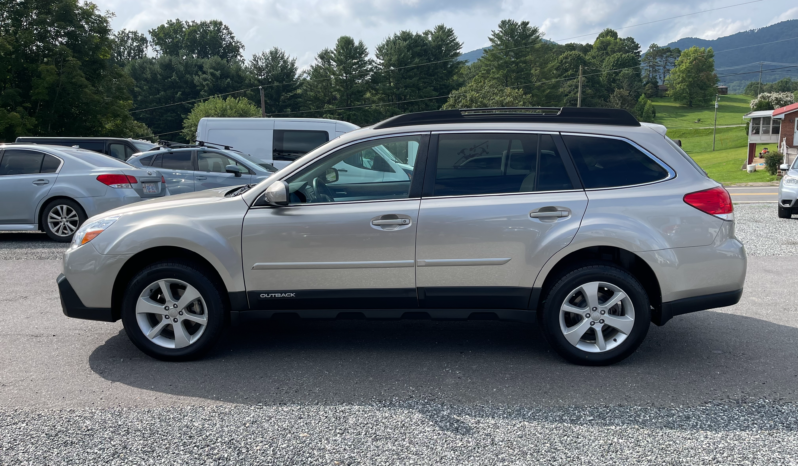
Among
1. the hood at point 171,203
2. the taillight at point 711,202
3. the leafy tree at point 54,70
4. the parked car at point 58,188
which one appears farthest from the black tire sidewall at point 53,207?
the leafy tree at point 54,70

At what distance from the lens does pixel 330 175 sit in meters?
4.54

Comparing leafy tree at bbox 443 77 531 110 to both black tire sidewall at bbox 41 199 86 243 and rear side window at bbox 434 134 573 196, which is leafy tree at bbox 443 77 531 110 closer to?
black tire sidewall at bbox 41 199 86 243

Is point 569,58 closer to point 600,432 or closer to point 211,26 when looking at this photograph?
point 211,26

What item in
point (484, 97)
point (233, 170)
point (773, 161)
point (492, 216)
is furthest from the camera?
point (484, 97)

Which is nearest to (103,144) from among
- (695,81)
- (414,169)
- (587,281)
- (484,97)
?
(414,169)

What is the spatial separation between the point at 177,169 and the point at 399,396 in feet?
34.4

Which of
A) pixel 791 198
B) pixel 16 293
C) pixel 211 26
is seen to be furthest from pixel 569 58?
pixel 16 293

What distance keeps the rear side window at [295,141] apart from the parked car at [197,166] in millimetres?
2819

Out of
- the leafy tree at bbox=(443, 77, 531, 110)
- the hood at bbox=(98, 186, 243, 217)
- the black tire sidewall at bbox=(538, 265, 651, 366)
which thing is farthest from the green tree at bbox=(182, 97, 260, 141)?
the black tire sidewall at bbox=(538, 265, 651, 366)

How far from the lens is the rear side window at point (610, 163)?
14.4 ft

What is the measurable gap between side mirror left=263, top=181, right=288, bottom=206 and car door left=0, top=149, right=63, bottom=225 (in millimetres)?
7254

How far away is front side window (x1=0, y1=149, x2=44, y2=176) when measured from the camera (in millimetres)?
10047

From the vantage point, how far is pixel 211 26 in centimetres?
11031

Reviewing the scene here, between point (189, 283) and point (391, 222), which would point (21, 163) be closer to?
point (189, 283)
